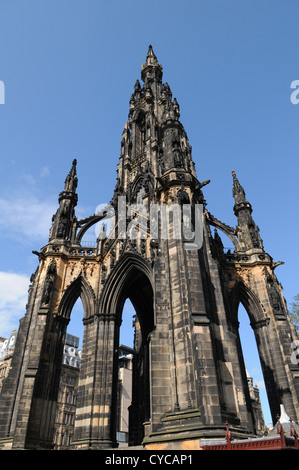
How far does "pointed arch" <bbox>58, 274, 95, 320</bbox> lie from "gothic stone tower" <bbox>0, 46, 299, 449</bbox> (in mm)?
58

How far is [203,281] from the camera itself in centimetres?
1420

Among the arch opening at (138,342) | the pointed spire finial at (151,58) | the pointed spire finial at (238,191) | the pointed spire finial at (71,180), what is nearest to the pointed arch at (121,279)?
the arch opening at (138,342)

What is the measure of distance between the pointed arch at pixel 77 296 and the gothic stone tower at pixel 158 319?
6 cm

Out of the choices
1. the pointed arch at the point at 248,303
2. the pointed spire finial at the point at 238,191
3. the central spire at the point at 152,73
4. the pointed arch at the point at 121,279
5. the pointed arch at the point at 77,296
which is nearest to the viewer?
the pointed arch at the point at 121,279

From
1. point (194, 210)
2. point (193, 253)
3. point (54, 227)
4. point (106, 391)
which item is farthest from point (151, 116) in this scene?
point (106, 391)

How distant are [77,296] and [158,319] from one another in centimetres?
735

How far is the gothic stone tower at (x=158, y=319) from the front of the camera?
12.2m

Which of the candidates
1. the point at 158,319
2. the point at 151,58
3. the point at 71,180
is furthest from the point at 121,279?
the point at 151,58

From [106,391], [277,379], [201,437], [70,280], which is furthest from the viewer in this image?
[70,280]

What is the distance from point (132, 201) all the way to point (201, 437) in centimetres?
1632

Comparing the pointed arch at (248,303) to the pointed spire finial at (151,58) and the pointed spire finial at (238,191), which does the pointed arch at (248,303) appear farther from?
the pointed spire finial at (151,58)

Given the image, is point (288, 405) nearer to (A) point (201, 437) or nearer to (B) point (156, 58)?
(A) point (201, 437)

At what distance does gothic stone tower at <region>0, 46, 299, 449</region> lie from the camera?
40.2 feet

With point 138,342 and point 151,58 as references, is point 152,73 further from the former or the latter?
point 138,342
